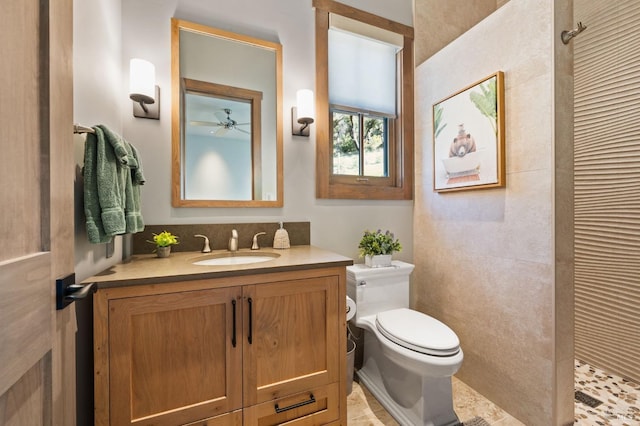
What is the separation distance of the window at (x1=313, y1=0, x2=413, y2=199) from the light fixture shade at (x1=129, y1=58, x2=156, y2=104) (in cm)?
96

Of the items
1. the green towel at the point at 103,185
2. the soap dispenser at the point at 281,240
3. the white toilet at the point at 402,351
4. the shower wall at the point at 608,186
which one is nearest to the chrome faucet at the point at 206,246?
the soap dispenser at the point at 281,240

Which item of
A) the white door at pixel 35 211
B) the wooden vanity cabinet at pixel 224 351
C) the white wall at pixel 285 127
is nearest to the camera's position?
the white door at pixel 35 211

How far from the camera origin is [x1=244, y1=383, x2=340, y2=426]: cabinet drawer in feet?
3.71

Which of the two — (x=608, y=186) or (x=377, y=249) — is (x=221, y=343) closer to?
(x=377, y=249)

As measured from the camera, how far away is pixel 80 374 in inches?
38.4

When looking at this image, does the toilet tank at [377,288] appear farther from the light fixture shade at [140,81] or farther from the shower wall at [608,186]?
the light fixture shade at [140,81]

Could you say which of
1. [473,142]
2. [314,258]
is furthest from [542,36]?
[314,258]

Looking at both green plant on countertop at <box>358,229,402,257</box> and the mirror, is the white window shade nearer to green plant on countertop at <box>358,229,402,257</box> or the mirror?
the mirror

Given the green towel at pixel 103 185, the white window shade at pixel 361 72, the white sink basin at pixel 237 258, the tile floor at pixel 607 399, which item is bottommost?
the tile floor at pixel 607 399

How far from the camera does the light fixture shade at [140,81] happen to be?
1.34 m

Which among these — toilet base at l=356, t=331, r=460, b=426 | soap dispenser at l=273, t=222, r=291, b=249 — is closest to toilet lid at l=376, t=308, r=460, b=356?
toilet base at l=356, t=331, r=460, b=426

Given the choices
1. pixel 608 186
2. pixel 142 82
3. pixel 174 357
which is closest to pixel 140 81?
pixel 142 82

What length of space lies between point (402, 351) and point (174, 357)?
99 centimetres

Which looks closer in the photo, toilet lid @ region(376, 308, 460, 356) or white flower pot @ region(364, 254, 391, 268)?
toilet lid @ region(376, 308, 460, 356)
